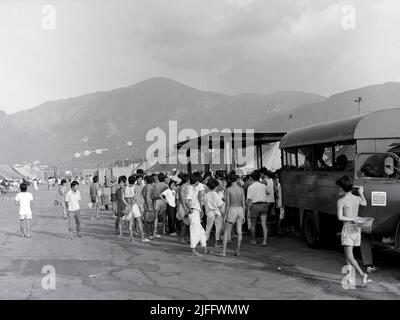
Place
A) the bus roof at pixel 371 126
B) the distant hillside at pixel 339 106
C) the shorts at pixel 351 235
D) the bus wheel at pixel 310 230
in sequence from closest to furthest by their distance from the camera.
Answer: the shorts at pixel 351 235 → the bus roof at pixel 371 126 → the bus wheel at pixel 310 230 → the distant hillside at pixel 339 106

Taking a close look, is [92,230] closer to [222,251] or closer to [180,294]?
[222,251]

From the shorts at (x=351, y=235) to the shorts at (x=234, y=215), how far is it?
10.7 ft

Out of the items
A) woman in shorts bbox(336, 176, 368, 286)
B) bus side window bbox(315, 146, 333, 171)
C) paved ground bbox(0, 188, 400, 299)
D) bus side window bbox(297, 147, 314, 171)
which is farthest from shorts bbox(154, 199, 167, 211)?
woman in shorts bbox(336, 176, 368, 286)

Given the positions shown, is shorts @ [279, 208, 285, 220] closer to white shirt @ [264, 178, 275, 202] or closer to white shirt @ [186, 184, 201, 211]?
white shirt @ [264, 178, 275, 202]

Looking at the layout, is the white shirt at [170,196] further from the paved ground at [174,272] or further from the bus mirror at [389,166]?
the bus mirror at [389,166]

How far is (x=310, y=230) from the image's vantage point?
1212 cm

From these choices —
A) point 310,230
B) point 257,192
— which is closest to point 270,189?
point 257,192

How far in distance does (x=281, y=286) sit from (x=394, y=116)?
13.3 ft

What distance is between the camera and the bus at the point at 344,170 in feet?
28.6

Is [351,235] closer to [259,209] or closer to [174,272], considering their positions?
[174,272]

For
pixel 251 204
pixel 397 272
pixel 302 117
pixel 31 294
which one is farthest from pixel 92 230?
pixel 302 117

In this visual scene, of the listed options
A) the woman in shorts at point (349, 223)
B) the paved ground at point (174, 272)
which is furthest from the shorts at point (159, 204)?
the woman in shorts at point (349, 223)

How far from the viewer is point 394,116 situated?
9688 mm
